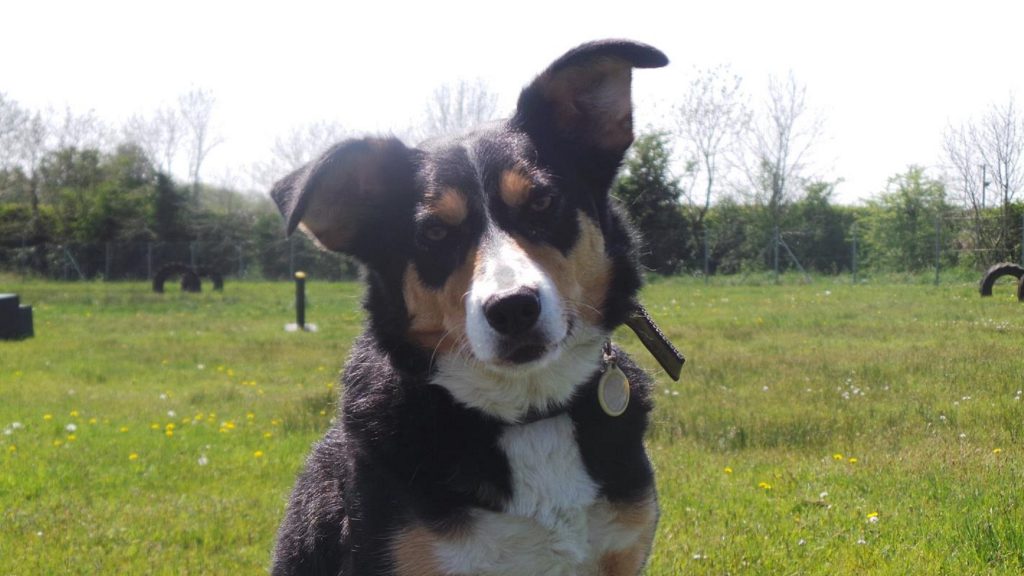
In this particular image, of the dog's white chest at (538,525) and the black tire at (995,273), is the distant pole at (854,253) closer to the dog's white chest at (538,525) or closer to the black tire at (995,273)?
the black tire at (995,273)

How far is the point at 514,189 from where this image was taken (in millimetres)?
3164

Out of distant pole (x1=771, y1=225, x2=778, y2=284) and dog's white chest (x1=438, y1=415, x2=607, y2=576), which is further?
distant pole (x1=771, y1=225, x2=778, y2=284)

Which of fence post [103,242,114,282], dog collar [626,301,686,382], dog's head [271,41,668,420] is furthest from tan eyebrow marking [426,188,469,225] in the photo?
fence post [103,242,114,282]

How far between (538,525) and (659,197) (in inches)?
1140

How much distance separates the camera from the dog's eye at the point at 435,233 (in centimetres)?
320

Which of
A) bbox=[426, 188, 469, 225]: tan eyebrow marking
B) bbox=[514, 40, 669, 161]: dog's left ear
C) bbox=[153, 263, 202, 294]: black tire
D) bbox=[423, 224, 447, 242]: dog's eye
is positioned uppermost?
bbox=[514, 40, 669, 161]: dog's left ear

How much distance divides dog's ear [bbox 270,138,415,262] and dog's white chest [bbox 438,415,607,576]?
3.07 ft

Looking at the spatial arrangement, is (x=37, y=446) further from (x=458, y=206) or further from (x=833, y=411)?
(x=833, y=411)

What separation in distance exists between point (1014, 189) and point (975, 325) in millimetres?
16822

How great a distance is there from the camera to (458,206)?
10.4ft

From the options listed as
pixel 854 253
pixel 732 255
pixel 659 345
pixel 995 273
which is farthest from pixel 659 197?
pixel 659 345

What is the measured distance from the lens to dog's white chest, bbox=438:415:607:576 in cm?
288

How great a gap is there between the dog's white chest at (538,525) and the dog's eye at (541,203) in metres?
0.80

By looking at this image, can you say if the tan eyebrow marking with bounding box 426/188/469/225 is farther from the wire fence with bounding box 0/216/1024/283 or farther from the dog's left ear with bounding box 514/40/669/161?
the wire fence with bounding box 0/216/1024/283
